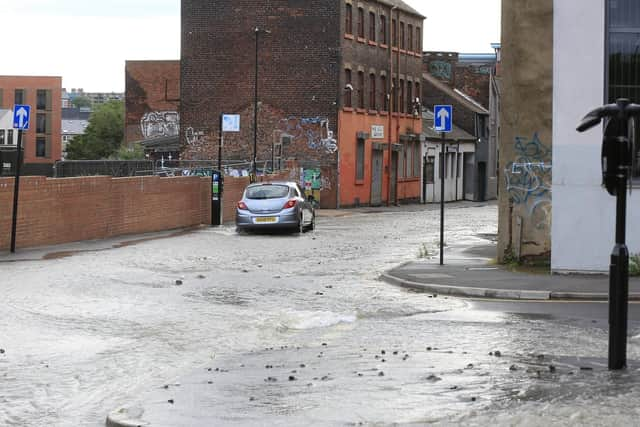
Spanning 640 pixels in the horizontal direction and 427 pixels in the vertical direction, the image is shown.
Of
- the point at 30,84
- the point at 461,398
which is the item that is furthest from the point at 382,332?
the point at 30,84

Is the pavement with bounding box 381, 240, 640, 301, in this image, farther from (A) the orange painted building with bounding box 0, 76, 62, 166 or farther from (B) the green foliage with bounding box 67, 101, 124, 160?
(A) the orange painted building with bounding box 0, 76, 62, 166

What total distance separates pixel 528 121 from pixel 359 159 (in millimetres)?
40643

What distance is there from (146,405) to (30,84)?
143015 millimetres

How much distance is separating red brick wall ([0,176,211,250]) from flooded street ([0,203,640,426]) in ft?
16.6

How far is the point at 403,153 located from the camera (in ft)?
228

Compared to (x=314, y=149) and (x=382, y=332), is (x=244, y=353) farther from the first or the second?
(x=314, y=149)

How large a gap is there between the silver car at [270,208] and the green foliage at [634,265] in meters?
14.6

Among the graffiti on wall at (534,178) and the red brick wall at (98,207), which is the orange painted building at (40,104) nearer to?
the red brick wall at (98,207)

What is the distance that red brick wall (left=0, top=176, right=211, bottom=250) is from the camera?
87.5 feet

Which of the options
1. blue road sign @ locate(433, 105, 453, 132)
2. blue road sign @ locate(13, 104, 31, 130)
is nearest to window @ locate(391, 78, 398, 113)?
blue road sign @ locate(13, 104, 31, 130)

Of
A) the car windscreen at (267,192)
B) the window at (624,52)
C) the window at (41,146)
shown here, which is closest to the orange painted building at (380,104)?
→ the car windscreen at (267,192)

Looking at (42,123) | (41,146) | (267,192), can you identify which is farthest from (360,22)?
(42,123)

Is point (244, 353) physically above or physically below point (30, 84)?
below

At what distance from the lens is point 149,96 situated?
8250 centimetres
